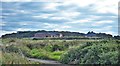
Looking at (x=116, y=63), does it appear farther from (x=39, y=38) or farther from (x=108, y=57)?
(x=39, y=38)

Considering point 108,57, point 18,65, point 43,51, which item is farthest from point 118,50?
point 18,65

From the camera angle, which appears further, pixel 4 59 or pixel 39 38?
pixel 39 38

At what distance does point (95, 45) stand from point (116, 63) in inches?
30.9

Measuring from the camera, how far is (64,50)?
10.1 meters

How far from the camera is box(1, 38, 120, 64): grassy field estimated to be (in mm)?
9711

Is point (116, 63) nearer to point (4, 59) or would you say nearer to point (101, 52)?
point (101, 52)

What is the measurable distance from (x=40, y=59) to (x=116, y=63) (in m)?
2.08

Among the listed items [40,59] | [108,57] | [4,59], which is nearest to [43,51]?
[40,59]

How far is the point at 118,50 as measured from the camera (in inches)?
387

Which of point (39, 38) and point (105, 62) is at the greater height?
point (39, 38)

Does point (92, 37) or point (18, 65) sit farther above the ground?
point (92, 37)

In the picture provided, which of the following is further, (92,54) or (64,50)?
(64,50)

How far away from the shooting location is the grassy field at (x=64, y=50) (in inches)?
382

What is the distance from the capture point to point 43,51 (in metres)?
10.0
